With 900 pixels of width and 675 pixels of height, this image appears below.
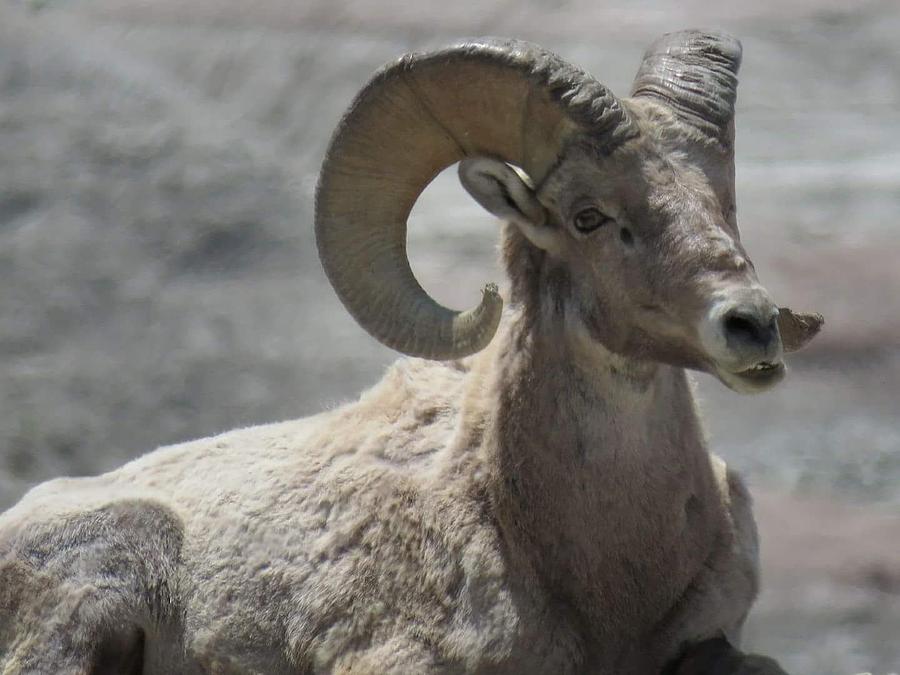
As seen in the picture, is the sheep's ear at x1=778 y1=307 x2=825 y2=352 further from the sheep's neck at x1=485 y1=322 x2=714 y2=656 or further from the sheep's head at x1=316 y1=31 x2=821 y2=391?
the sheep's neck at x1=485 y1=322 x2=714 y2=656

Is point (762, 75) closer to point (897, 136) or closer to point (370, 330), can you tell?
point (897, 136)

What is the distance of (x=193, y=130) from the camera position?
14.5 metres

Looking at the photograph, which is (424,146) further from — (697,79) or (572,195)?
(697,79)

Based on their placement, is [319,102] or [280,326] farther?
[319,102]

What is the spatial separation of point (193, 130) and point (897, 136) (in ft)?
18.9

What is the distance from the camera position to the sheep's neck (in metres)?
6.82

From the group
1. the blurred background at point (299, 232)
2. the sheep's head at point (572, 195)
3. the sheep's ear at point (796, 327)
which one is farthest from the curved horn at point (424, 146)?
the blurred background at point (299, 232)

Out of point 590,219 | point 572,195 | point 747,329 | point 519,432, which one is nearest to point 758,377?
point 747,329

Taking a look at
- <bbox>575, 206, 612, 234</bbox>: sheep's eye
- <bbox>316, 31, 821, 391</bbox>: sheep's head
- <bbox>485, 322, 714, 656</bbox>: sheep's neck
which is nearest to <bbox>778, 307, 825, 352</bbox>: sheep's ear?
<bbox>316, 31, 821, 391</bbox>: sheep's head

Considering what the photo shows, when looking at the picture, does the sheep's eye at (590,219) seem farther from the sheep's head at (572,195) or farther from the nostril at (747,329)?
the nostril at (747,329)

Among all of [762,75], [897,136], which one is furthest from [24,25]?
[897,136]

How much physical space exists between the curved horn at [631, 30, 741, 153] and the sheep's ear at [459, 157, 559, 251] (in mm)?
648

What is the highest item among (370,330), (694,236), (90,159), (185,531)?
(90,159)

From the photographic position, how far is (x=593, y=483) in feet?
22.5
